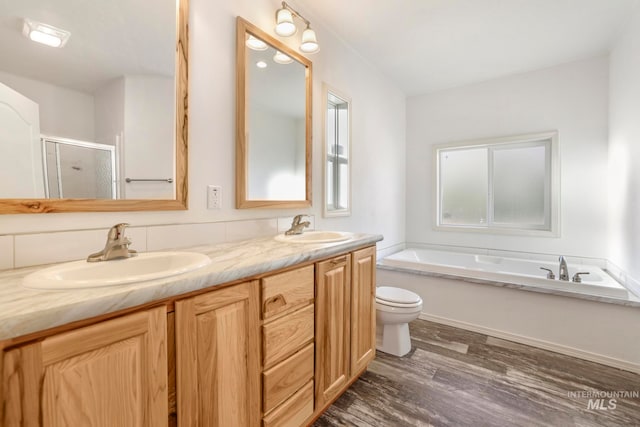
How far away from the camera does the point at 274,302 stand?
1124mm

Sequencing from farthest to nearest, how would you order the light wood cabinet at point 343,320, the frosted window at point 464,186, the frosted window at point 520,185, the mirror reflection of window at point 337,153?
the frosted window at point 464,186, the frosted window at point 520,185, the mirror reflection of window at point 337,153, the light wood cabinet at point 343,320

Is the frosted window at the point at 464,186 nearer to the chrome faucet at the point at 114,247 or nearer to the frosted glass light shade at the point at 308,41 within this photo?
the frosted glass light shade at the point at 308,41

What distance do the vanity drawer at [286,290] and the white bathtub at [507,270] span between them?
1.82 m

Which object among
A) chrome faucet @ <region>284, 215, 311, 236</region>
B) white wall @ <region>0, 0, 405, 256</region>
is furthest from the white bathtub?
chrome faucet @ <region>284, 215, 311, 236</region>

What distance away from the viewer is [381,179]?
3.17 m

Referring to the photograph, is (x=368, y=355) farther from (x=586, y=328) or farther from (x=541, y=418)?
(x=586, y=328)

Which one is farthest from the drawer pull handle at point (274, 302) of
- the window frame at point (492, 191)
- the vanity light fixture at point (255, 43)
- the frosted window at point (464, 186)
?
the frosted window at point (464, 186)

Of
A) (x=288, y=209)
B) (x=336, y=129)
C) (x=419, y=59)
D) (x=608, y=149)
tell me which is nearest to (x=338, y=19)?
(x=336, y=129)

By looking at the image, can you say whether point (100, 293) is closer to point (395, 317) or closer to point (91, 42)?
point (91, 42)

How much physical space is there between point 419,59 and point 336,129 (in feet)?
4.02

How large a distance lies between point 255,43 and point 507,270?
126 inches

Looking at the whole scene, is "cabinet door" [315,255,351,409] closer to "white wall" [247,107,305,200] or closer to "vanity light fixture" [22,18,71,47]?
"white wall" [247,107,305,200]

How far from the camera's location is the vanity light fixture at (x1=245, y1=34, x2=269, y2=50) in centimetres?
164

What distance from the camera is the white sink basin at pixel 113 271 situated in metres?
0.71
